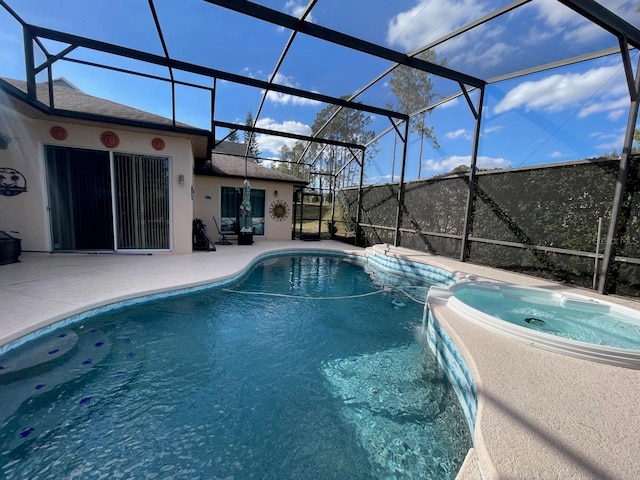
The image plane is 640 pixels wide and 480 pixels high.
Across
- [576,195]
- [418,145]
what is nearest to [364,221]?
[418,145]

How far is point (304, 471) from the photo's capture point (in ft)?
6.24

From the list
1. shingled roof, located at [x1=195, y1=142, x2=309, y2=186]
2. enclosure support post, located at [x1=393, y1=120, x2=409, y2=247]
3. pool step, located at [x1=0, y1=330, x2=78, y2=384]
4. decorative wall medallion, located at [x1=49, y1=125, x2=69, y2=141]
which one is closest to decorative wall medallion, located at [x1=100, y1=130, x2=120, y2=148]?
decorative wall medallion, located at [x1=49, y1=125, x2=69, y2=141]

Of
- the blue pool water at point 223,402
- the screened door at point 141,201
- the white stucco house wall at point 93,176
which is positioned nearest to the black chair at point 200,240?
the white stucco house wall at point 93,176

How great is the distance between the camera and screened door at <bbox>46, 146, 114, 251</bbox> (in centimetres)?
632

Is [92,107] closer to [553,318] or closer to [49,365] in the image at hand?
[49,365]

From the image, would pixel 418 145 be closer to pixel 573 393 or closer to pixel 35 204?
pixel 573 393

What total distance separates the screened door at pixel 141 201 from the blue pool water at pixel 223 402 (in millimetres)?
3520

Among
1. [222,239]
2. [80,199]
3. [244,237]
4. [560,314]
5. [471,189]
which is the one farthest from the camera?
[222,239]

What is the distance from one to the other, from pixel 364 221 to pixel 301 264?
4.40 m

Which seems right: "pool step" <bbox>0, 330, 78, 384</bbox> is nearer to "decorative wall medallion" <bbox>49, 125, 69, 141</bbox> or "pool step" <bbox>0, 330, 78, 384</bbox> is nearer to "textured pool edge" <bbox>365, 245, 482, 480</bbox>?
"textured pool edge" <bbox>365, 245, 482, 480</bbox>

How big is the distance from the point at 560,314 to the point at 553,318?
0.76 feet

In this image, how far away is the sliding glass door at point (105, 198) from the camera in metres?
6.39

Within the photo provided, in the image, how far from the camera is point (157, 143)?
6.73 metres

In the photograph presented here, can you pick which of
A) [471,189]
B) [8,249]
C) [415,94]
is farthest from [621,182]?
[8,249]
